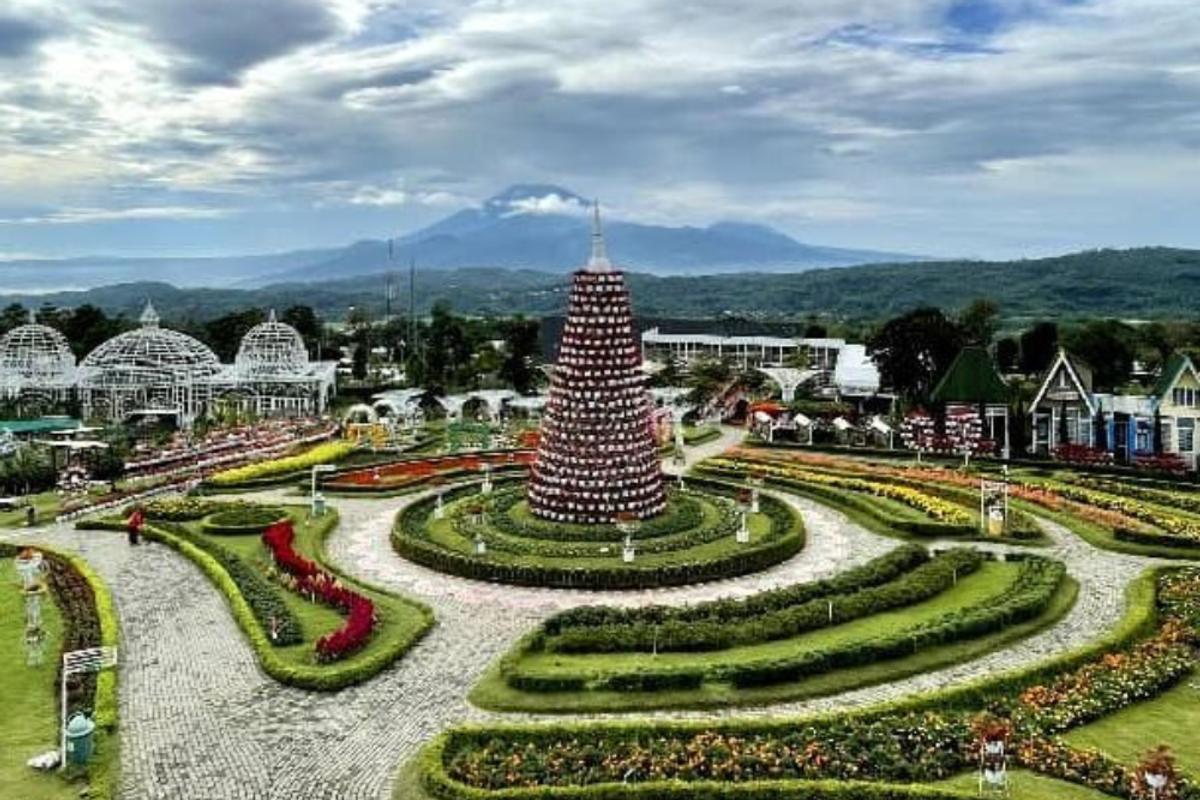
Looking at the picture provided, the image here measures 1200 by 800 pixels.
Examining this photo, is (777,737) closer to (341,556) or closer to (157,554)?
(341,556)

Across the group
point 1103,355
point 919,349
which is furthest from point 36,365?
point 1103,355

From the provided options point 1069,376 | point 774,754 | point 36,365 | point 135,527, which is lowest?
point 774,754

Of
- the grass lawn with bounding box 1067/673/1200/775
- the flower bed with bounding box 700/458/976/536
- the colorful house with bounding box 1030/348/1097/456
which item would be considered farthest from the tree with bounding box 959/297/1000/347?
the grass lawn with bounding box 1067/673/1200/775

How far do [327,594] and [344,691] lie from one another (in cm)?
581

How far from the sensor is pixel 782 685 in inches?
797

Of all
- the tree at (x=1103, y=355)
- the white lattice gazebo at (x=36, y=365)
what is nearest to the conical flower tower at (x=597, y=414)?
the white lattice gazebo at (x=36, y=365)

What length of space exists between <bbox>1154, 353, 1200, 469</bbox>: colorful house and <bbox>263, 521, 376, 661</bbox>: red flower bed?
3510cm

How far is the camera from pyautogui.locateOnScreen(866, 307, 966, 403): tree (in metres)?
60.4

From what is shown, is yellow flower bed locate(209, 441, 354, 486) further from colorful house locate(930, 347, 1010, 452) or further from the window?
the window

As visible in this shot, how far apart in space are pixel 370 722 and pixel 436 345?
70042 mm

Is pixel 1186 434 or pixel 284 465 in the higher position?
pixel 1186 434

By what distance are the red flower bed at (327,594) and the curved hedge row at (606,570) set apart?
120 inches

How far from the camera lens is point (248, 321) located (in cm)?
9688

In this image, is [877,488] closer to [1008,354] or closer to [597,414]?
[597,414]
